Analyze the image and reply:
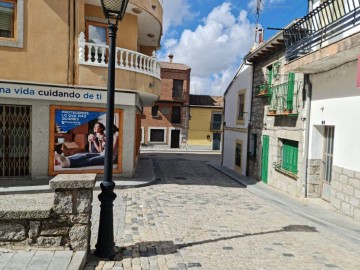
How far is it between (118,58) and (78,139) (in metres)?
3.38

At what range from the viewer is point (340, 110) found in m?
7.79

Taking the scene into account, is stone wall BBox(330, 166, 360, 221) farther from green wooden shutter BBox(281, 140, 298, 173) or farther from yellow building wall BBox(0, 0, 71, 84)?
yellow building wall BBox(0, 0, 71, 84)

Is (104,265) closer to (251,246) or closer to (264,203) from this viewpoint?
(251,246)

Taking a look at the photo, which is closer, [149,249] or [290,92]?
[149,249]

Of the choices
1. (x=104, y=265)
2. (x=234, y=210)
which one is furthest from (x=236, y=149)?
(x=104, y=265)

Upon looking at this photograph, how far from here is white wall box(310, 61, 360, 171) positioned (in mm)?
7125

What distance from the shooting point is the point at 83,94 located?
1041 centimetres

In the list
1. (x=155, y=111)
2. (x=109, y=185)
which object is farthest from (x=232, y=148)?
(x=155, y=111)

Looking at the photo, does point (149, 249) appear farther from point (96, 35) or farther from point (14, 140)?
point (96, 35)

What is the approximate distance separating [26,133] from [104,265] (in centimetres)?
778

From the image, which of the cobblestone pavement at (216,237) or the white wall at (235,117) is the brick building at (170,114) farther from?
the cobblestone pavement at (216,237)

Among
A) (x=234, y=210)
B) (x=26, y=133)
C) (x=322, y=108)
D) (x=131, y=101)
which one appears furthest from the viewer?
(x=131, y=101)

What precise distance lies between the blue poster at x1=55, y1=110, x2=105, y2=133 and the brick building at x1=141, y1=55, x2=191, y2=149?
22166mm

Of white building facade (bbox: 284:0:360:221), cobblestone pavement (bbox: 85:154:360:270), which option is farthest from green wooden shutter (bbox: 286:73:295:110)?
cobblestone pavement (bbox: 85:154:360:270)
